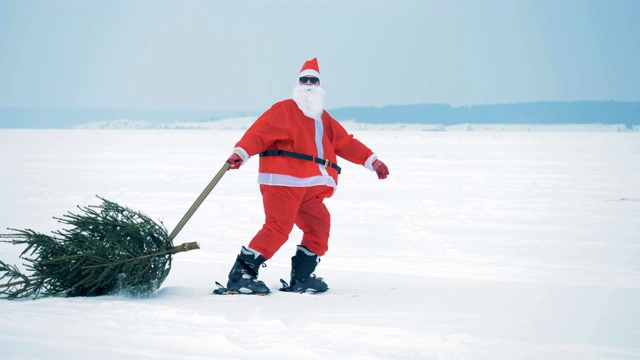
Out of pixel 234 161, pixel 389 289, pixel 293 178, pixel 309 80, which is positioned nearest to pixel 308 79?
pixel 309 80

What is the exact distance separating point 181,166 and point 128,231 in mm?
12946

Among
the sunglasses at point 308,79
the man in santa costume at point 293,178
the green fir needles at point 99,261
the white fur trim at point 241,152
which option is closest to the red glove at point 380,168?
the man in santa costume at point 293,178

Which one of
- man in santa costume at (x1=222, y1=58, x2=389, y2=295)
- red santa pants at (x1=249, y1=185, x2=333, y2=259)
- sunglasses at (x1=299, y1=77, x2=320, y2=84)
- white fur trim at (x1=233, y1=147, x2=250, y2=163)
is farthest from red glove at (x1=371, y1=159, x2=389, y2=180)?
white fur trim at (x1=233, y1=147, x2=250, y2=163)

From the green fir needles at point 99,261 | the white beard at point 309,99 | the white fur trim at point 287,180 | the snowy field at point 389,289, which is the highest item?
the white beard at point 309,99

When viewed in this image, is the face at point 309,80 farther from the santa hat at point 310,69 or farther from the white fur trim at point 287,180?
the white fur trim at point 287,180

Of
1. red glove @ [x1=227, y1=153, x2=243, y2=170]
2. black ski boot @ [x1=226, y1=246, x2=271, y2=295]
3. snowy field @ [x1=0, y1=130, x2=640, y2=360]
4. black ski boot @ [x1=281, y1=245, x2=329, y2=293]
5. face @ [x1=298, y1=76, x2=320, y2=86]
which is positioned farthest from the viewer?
face @ [x1=298, y1=76, x2=320, y2=86]

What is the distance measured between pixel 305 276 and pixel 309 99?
3.56 ft

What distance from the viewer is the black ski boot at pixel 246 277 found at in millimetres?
4289

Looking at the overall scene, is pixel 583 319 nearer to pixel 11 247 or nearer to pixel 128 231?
pixel 128 231

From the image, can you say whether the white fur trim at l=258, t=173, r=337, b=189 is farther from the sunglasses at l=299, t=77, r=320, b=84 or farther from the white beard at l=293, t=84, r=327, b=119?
the sunglasses at l=299, t=77, r=320, b=84

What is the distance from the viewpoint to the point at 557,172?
15.4 metres

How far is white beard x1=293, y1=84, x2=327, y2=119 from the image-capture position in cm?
455

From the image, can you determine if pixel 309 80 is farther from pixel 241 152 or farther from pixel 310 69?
pixel 241 152

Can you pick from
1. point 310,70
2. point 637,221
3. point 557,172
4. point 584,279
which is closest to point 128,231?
point 310,70
